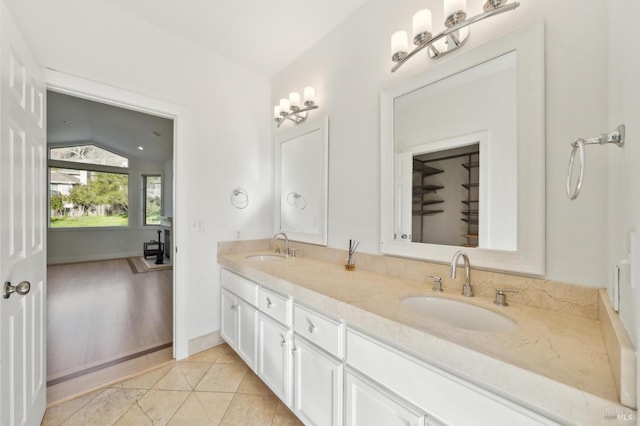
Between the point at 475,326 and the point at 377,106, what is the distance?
1.39 metres

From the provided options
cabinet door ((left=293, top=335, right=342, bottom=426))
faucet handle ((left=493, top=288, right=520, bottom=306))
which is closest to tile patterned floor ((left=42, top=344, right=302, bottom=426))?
cabinet door ((left=293, top=335, right=342, bottom=426))

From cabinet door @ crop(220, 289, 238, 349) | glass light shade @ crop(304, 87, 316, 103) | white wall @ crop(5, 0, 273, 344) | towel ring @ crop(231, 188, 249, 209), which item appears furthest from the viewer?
towel ring @ crop(231, 188, 249, 209)

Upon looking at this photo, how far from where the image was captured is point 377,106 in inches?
68.6

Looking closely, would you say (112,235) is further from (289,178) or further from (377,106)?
(377,106)

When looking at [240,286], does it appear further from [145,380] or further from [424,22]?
[424,22]

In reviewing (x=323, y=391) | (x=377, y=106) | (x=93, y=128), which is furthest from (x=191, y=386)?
(x=93, y=128)

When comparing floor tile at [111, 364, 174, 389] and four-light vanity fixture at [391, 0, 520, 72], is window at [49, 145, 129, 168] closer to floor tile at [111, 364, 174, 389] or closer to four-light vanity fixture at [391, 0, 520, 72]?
floor tile at [111, 364, 174, 389]

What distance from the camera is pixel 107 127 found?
5273 millimetres

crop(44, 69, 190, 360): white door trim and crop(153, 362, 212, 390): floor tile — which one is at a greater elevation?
crop(44, 69, 190, 360): white door trim

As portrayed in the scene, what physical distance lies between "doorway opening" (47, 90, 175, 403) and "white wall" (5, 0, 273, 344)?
16.3 inches

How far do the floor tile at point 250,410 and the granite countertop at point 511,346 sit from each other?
33.1 inches

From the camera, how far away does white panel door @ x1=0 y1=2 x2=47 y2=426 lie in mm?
1021

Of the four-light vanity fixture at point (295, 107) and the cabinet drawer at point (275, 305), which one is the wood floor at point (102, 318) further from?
the four-light vanity fixture at point (295, 107)

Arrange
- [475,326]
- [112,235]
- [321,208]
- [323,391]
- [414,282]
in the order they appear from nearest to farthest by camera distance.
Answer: [475,326], [323,391], [414,282], [321,208], [112,235]
